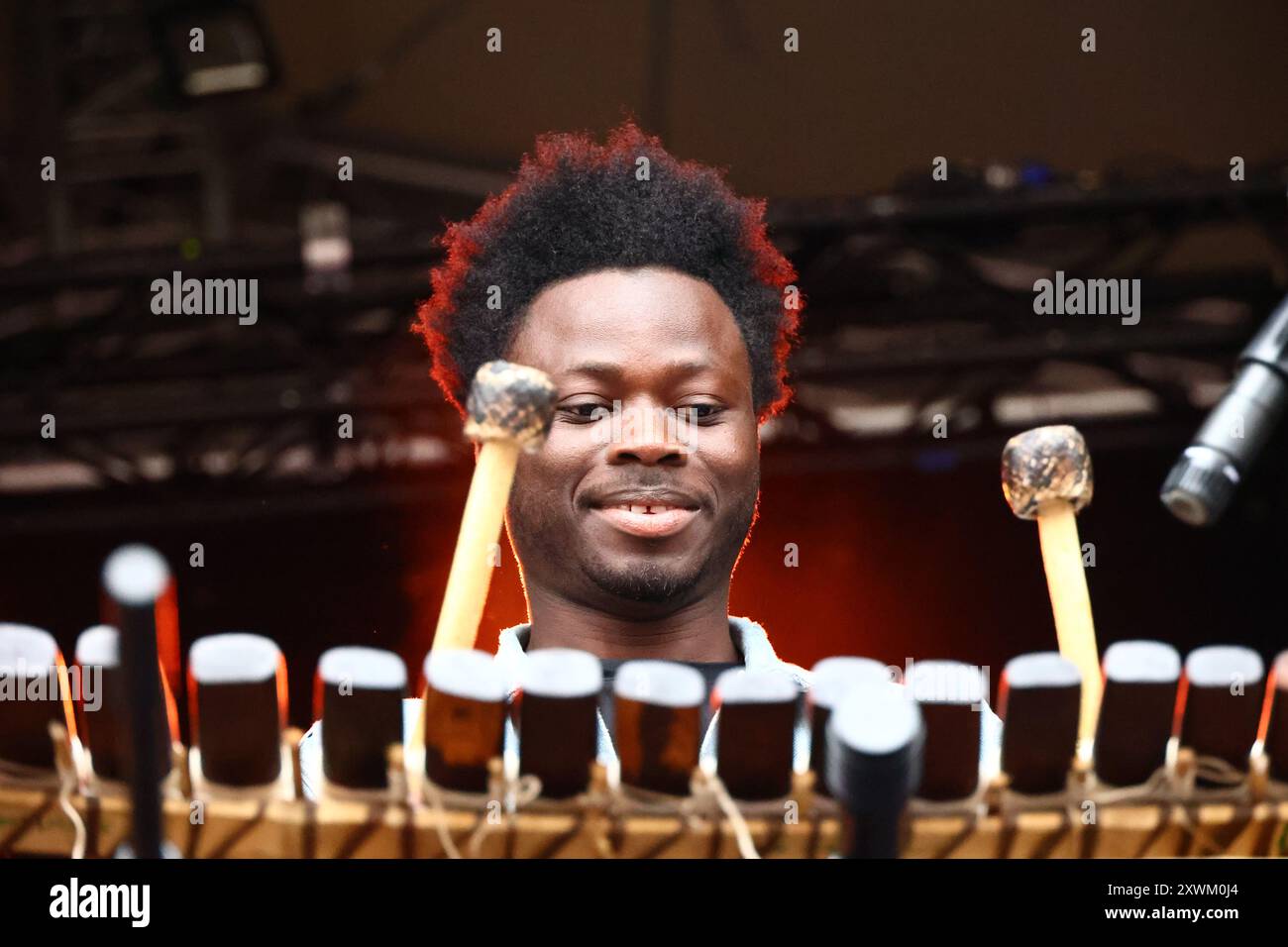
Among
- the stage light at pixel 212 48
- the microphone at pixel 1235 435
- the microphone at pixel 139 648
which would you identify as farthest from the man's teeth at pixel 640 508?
the stage light at pixel 212 48

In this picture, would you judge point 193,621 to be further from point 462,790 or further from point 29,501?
point 462,790

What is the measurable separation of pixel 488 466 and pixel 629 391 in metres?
0.45

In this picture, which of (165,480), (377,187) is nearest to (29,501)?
(165,480)

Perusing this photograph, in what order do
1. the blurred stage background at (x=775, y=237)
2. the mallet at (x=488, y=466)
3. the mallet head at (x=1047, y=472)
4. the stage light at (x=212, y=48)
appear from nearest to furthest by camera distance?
the mallet at (x=488, y=466) → the mallet head at (x=1047, y=472) → the stage light at (x=212, y=48) → the blurred stage background at (x=775, y=237)

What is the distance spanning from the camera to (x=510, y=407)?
4.55 feet

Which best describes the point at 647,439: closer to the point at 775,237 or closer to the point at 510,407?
the point at 510,407

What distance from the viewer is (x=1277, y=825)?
1388 mm

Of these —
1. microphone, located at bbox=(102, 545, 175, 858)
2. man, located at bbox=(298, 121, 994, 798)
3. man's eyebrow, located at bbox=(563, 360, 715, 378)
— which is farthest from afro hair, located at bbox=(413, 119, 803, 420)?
microphone, located at bbox=(102, 545, 175, 858)

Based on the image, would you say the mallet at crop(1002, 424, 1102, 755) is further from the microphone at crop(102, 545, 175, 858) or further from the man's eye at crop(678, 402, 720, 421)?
the microphone at crop(102, 545, 175, 858)

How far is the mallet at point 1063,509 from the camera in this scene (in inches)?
59.5

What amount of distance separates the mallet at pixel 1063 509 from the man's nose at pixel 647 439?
41cm

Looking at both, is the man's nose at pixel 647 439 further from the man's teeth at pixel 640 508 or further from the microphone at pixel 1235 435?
the microphone at pixel 1235 435

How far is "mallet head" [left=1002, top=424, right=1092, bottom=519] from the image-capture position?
1509 millimetres

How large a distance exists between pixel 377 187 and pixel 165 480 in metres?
0.81
